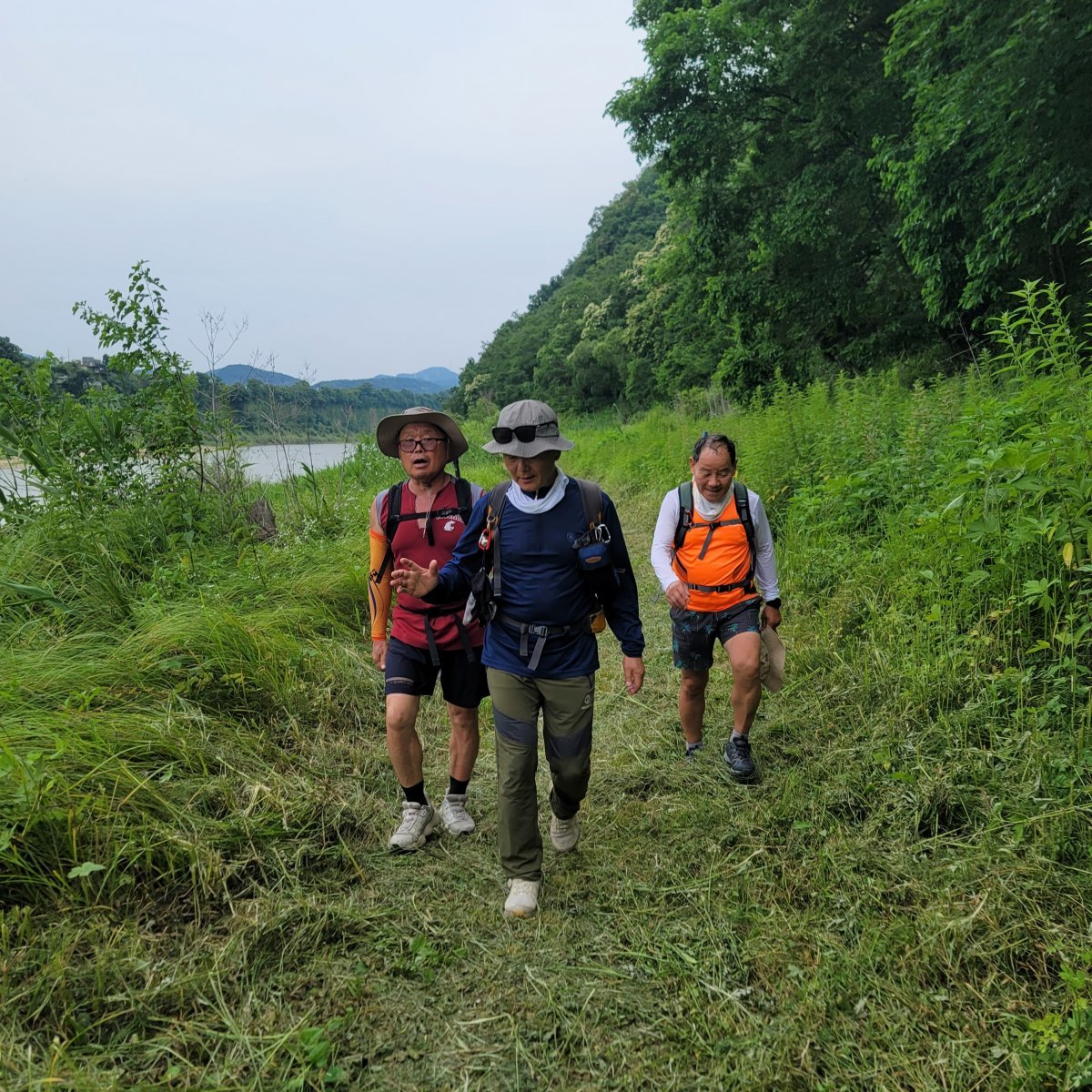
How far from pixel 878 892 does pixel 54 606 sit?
Result: 181 inches

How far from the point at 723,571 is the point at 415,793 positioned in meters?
1.85

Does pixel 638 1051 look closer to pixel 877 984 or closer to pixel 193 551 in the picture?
pixel 877 984

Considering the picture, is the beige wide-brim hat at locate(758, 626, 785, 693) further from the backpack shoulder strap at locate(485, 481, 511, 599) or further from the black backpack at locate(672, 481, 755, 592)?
the backpack shoulder strap at locate(485, 481, 511, 599)

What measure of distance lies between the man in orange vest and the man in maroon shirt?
1.03 meters

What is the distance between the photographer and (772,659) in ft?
11.5

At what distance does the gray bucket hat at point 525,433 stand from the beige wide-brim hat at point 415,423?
47 centimetres

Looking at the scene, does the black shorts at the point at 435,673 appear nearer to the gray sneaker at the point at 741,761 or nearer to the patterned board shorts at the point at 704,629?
the patterned board shorts at the point at 704,629

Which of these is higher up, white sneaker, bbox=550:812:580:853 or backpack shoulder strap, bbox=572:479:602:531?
backpack shoulder strap, bbox=572:479:602:531

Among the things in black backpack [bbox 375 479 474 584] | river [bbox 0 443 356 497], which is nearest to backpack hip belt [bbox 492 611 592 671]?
black backpack [bbox 375 479 474 584]

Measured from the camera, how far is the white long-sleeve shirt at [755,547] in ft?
11.4

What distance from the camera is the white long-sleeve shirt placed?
3.47 metres

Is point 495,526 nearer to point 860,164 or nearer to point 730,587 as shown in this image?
point 730,587

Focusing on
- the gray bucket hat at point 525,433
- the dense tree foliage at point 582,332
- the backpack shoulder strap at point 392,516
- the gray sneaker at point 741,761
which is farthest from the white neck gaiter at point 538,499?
the dense tree foliage at point 582,332

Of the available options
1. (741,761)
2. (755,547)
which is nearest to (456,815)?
(741,761)
